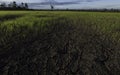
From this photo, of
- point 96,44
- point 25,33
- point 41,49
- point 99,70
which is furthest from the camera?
point 25,33

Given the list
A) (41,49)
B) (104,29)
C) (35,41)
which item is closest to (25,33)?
(35,41)

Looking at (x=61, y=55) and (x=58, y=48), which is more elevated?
(x=58, y=48)

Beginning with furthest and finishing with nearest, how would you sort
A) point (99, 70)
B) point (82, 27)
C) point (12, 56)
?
point (82, 27) → point (12, 56) → point (99, 70)

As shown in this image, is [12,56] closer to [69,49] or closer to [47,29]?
[69,49]

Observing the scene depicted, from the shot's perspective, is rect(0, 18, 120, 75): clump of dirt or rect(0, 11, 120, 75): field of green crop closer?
rect(0, 18, 120, 75): clump of dirt

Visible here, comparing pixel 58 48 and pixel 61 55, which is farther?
pixel 58 48

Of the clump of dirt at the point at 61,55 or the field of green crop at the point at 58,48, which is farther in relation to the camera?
the field of green crop at the point at 58,48

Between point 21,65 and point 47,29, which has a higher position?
point 47,29

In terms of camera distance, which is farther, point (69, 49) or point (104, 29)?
point (104, 29)

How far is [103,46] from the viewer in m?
17.6

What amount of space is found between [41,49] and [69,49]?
2.12 metres

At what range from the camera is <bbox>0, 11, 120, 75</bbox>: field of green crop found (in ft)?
48.0

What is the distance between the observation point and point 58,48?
17094 mm

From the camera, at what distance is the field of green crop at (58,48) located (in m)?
14.6
